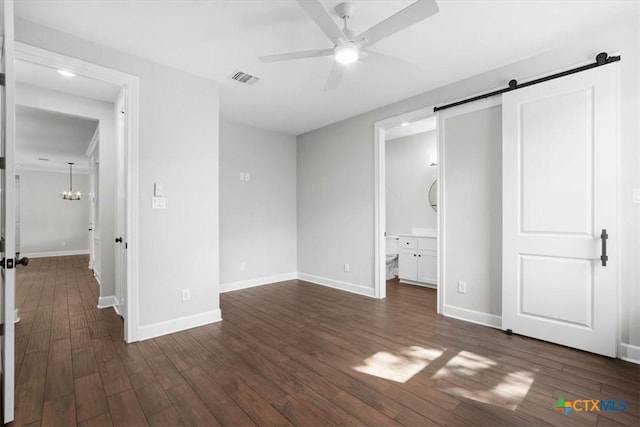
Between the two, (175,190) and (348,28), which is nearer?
(348,28)

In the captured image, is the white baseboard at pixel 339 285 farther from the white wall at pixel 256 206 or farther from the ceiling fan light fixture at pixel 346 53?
the ceiling fan light fixture at pixel 346 53

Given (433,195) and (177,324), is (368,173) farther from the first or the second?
(177,324)

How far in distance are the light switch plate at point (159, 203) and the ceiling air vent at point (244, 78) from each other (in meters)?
1.55

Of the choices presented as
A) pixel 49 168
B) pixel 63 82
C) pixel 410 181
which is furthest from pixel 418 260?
pixel 49 168

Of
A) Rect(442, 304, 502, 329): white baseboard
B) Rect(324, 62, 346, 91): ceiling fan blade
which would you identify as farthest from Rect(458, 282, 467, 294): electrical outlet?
Rect(324, 62, 346, 91): ceiling fan blade

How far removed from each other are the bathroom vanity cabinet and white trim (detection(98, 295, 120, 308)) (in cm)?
447

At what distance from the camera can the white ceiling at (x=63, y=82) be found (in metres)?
2.98

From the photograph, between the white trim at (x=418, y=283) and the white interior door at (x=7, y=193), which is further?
the white trim at (x=418, y=283)

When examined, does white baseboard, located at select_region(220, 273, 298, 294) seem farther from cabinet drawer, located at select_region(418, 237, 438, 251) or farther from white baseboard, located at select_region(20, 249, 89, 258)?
white baseboard, located at select_region(20, 249, 89, 258)

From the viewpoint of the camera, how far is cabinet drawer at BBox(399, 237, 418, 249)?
17.0 feet

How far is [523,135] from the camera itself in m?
2.87

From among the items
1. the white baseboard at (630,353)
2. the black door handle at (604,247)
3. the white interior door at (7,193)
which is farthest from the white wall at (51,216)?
the white baseboard at (630,353)

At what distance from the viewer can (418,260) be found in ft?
16.8

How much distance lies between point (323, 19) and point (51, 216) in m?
11.0
